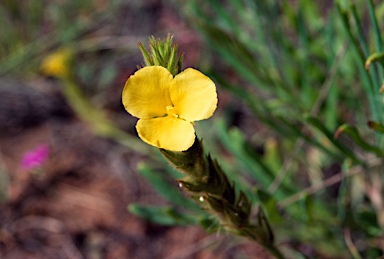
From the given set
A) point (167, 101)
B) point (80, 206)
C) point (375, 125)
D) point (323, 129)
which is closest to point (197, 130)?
point (80, 206)

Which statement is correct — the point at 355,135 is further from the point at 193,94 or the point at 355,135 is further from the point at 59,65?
the point at 59,65

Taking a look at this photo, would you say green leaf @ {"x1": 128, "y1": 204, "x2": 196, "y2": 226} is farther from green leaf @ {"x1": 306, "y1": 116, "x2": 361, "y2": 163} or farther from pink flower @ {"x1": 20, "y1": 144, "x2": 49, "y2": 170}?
pink flower @ {"x1": 20, "y1": 144, "x2": 49, "y2": 170}

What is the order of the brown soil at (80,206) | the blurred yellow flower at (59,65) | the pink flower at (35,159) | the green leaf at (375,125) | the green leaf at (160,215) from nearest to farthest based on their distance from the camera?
the green leaf at (375,125) < the green leaf at (160,215) < the brown soil at (80,206) < the pink flower at (35,159) < the blurred yellow flower at (59,65)

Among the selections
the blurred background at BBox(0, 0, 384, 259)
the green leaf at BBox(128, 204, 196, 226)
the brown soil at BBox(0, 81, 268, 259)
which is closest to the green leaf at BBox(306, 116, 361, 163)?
the blurred background at BBox(0, 0, 384, 259)

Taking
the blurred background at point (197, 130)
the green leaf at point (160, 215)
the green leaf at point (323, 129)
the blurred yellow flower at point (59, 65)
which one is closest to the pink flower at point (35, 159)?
the blurred background at point (197, 130)

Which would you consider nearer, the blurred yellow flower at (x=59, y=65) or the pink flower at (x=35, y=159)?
the pink flower at (x=35, y=159)

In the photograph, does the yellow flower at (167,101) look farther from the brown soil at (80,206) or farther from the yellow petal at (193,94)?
the brown soil at (80,206)

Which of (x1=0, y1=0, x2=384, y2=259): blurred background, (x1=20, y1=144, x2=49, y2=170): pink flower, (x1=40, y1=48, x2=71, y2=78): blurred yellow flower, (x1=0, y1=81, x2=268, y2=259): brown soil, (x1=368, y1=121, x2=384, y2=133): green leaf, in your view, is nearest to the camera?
(x1=368, y1=121, x2=384, y2=133): green leaf
